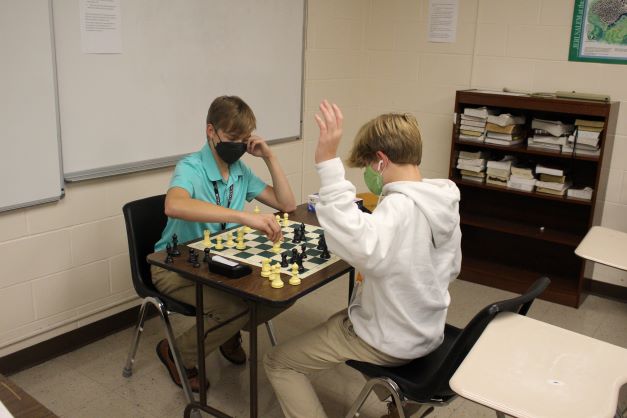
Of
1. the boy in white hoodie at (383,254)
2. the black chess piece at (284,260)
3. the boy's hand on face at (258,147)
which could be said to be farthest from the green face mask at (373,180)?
the boy's hand on face at (258,147)

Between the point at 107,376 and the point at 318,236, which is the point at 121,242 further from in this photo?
the point at 318,236

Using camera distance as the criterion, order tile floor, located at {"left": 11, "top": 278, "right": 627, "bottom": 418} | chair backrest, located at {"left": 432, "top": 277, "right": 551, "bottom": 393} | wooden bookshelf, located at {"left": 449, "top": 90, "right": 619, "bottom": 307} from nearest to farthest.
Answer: chair backrest, located at {"left": 432, "top": 277, "right": 551, "bottom": 393}
tile floor, located at {"left": 11, "top": 278, "right": 627, "bottom": 418}
wooden bookshelf, located at {"left": 449, "top": 90, "right": 619, "bottom": 307}

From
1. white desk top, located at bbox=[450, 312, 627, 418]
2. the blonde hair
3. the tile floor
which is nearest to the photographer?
white desk top, located at bbox=[450, 312, 627, 418]

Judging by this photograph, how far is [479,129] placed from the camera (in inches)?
152

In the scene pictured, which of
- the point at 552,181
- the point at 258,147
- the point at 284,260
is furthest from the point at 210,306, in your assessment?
the point at 552,181

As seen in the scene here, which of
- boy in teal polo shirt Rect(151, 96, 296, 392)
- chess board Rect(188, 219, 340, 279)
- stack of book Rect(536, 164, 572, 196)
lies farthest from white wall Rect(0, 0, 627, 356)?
chess board Rect(188, 219, 340, 279)

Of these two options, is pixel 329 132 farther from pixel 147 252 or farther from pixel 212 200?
pixel 147 252

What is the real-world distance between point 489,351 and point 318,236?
99cm

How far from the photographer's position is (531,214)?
406 cm

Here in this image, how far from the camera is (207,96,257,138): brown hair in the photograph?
7.96ft

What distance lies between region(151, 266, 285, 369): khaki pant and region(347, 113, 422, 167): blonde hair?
0.90m

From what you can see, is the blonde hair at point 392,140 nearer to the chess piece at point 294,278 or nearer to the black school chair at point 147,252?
the chess piece at point 294,278

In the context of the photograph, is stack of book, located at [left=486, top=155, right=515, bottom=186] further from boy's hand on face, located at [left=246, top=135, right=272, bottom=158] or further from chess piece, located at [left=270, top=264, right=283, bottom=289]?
chess piece, located at [left=270, top=264, right=283, bottom=289]

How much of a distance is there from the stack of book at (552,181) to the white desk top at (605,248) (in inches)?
35.9
